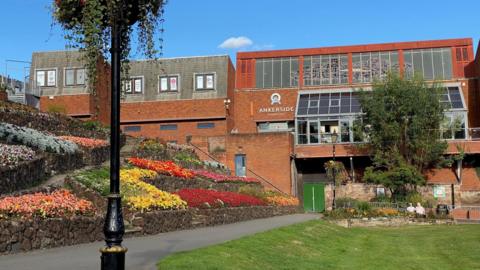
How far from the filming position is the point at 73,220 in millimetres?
12773

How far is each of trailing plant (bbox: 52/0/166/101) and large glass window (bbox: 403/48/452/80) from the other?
154 ft

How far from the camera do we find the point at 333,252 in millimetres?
16438

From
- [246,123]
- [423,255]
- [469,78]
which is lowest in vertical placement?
[423,255]

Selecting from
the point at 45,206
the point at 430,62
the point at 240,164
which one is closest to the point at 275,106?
the point at 240,164

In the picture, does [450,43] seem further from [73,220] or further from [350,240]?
[73,220]

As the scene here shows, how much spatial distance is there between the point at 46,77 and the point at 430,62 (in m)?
35.4

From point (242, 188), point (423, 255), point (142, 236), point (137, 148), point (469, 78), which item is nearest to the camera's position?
point (142, 236)

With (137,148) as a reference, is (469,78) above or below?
above

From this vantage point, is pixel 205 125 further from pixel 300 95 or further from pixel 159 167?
pixel 159 167

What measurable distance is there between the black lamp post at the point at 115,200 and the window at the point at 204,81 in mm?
46566

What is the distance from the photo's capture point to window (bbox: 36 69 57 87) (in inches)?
2084

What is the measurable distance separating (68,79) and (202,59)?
12494mm

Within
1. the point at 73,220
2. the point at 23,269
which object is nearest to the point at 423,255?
the point at 73,220

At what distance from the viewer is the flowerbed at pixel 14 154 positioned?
14448 mm
